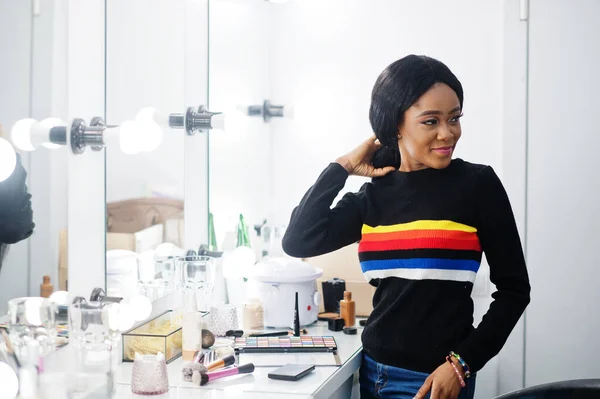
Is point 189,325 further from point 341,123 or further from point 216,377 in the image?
point 341,123

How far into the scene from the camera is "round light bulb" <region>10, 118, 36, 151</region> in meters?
1.35

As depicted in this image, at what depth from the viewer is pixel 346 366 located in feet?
6.04

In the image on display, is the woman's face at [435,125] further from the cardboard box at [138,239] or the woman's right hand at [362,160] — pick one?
the cardboard box at [138,239]

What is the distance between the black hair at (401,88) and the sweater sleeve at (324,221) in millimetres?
170

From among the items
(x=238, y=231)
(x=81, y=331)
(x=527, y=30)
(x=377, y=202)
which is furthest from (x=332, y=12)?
(x=81, y=331)

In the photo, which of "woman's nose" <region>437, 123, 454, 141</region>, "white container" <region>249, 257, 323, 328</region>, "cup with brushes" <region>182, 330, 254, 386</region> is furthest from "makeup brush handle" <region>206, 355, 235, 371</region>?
"woman's nose" <region>437, 123, 454, 141</region>

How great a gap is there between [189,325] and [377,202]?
1.90 ft

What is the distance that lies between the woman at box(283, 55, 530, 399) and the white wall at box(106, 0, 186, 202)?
622 mm

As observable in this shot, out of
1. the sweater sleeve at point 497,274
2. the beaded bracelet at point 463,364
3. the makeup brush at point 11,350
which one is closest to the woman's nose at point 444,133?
the sweater sleeve at point 497,274

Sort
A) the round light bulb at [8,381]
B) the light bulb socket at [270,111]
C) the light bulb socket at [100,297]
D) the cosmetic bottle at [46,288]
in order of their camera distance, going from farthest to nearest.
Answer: the light bulb socket at [270,111] → the light bulb socket at [100,297] → the cosmetic bottle at [46,288] → the round light bulb at [8,381]

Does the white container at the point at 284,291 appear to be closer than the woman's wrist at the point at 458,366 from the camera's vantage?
No

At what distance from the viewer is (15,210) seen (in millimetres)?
1355

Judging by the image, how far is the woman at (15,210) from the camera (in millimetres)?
1322

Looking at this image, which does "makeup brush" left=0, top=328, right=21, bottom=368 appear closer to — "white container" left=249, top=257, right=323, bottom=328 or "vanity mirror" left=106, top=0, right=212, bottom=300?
"vanity mirror" left=106, top=0, right=212, bottom=300
